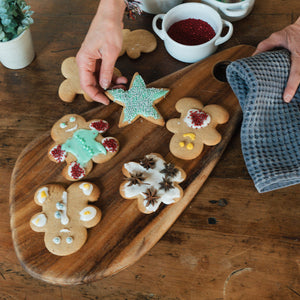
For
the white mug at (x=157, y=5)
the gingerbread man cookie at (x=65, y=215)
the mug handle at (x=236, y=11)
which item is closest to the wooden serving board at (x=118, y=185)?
the gingerbread man cookie at (x=65, y=215)

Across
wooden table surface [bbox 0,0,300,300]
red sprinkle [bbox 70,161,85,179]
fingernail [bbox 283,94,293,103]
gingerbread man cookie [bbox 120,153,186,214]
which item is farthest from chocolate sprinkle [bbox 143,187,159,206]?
fingernail [bbox 283,94,293,103]

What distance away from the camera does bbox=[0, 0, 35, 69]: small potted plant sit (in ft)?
3.60

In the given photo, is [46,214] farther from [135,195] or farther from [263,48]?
[263,48]

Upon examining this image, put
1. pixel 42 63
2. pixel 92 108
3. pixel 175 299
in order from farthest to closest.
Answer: pixel 42 63, pixel 92 108, pixel 175 299

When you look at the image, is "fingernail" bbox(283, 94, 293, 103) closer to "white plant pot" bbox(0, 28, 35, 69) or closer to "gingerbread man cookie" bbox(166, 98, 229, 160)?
"gingerbread man cookie" bbox(166, 98, 229, 160)

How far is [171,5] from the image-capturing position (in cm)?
131

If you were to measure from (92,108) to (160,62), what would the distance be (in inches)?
12.8

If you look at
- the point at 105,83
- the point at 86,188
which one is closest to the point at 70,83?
the point at 105,83

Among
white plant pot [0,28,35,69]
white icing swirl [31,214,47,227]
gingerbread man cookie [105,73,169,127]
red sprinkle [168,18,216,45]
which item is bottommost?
white icing swirl [31,214,47,227]

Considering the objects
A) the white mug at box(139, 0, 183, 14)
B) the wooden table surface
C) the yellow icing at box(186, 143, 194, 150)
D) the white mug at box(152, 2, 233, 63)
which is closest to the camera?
the wooden table surface

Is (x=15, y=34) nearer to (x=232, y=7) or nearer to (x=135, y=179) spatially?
(x=135, y=179)

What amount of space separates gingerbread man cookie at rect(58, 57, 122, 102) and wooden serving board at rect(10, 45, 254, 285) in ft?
0.34

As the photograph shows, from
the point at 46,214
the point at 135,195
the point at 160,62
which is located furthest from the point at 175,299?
the point at 160,62

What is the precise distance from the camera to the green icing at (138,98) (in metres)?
1.11
